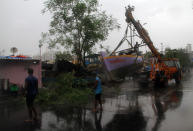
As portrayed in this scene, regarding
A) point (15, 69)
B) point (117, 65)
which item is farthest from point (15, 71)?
point (117, 65)

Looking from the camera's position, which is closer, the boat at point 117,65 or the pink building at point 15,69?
the pink building at point 15,69

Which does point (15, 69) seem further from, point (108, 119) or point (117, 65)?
point (117, 65)

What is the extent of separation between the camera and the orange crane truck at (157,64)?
53.4 ft

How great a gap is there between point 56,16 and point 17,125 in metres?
15.5

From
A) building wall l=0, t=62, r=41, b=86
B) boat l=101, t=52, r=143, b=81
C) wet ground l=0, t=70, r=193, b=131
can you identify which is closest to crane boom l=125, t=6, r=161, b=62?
boat l=101, t=52, r=143, b=81

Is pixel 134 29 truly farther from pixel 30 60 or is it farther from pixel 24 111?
pixel 24 111

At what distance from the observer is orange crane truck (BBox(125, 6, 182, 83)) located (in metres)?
16.3

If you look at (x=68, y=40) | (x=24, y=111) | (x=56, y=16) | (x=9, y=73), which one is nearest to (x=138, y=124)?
(x=24, y=111)

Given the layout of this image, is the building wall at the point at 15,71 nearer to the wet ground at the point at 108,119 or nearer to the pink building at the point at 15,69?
the pink building at the point at 15,69

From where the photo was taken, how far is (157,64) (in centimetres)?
1677

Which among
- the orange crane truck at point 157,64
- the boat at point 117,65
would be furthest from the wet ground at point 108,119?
the boat at point 117,65

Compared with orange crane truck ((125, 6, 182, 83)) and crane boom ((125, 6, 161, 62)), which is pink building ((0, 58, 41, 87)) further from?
orange crane truck ((125, 6, 182, 83))

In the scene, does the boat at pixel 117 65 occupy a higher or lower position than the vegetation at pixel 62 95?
higher

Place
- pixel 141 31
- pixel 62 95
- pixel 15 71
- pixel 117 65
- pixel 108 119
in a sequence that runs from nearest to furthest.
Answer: pixel 108 119
pixel 62 95
pixel 15 71
pixel 141 31
pixel 117 65
